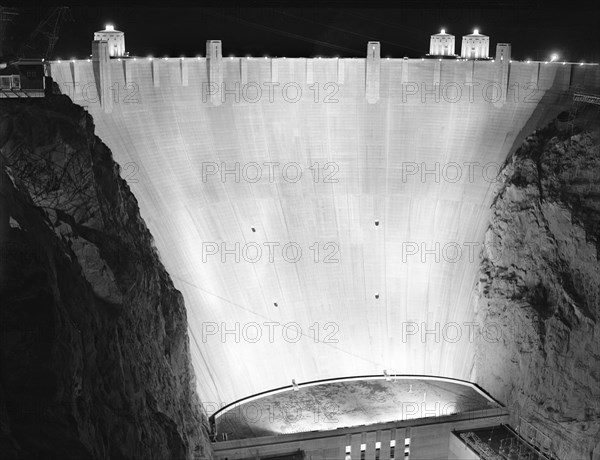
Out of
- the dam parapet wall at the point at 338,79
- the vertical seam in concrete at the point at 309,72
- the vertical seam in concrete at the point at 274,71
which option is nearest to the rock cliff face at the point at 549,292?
the dam parapet wall at the point at 338,79

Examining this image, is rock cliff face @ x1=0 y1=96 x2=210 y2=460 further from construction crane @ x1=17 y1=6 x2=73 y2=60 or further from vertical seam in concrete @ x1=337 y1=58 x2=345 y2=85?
vertical seam in concrete @ x1=337 y1=58 x2=345 y2=85

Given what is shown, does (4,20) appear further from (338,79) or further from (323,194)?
(323,194)

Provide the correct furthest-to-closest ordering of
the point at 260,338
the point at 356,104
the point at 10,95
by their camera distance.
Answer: the point at 356,104
the point at 260,338
the point at 10,95

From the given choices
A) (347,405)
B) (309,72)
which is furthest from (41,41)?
(347,405)

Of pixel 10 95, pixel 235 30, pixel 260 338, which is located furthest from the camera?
pixel 235 30

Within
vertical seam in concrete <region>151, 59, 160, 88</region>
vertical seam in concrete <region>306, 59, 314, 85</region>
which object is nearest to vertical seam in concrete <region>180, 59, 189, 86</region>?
vertical seam in concrete <region>151, 59, 160, 88</region>

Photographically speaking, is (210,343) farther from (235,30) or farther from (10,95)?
(235,30)

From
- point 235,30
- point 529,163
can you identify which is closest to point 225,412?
point 529,163
